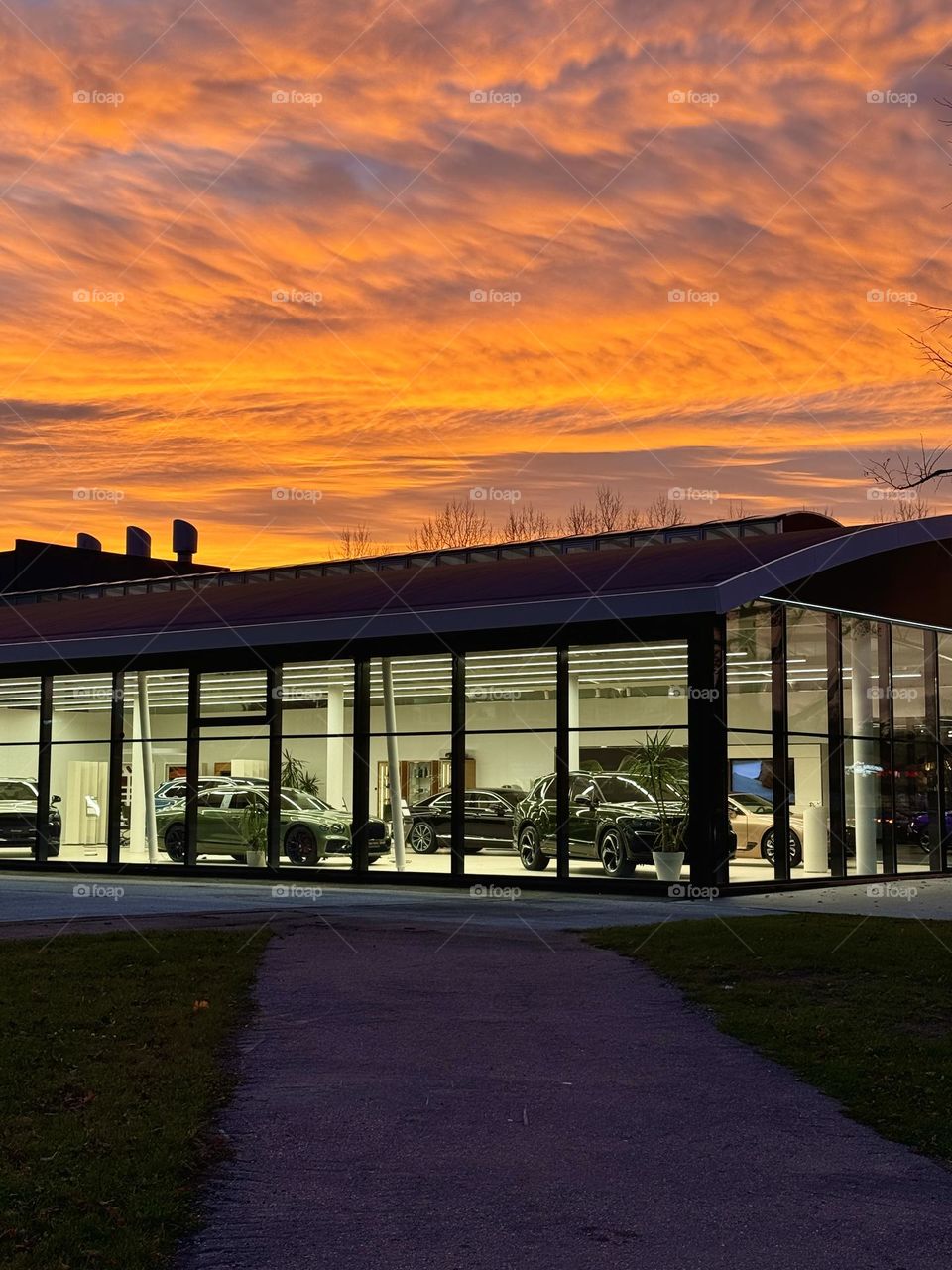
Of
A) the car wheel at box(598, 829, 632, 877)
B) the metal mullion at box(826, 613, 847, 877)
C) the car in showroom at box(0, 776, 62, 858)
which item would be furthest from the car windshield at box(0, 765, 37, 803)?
the metal mullion at box(826, 613, 847, 877)

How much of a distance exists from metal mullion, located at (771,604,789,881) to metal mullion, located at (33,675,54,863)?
13377mm

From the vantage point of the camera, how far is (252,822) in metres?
25.0

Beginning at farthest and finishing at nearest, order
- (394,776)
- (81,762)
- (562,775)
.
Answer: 1. (81,762)
2. (394,776)
3. (562,775)

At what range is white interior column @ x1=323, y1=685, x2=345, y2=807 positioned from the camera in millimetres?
24141

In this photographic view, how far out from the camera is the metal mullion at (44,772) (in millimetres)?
27656

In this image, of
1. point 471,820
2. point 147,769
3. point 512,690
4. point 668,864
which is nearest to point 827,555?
point 512,690

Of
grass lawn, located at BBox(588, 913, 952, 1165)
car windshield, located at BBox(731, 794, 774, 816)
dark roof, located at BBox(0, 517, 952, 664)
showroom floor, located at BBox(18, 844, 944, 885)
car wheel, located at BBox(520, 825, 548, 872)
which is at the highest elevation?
dark roof, located at BBox(0, 517, 952, 664)

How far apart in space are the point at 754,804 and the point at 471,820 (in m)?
4.23

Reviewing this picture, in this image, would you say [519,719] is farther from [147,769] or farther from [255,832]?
[147,769]

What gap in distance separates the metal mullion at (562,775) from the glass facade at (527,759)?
3 cm

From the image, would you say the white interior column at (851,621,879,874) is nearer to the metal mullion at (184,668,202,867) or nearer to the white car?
the white car

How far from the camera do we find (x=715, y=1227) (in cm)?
551

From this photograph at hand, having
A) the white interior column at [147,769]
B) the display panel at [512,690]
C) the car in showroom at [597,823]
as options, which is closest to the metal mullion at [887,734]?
the car in showroom at [597,823]

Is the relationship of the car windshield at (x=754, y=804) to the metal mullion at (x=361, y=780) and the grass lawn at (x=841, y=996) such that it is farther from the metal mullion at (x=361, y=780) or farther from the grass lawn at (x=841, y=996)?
the metal mullion at (x=361, y=780)
